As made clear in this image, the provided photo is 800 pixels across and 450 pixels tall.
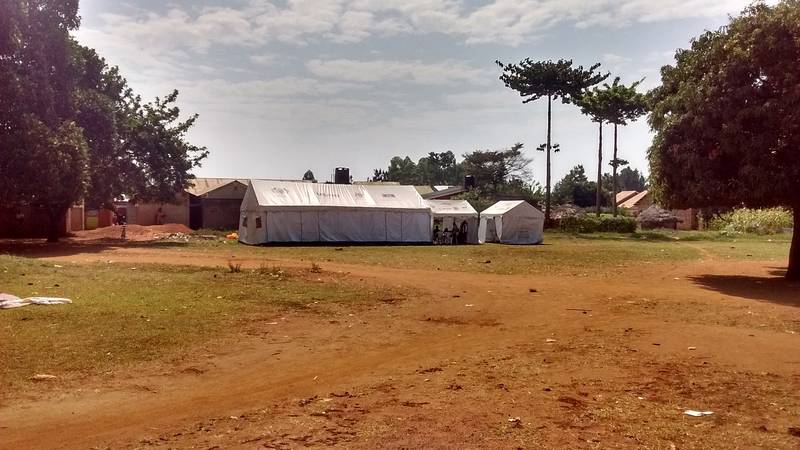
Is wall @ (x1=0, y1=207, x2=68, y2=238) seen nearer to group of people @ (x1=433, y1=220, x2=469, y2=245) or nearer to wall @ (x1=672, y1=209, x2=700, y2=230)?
group of people @ (x1=433, y1=220, x2=469, y2=245)

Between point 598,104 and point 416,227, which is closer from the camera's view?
point 416,227

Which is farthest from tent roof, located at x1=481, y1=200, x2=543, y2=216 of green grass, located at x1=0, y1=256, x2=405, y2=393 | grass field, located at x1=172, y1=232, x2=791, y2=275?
green grass, located at x1=0, y1=256, x2=405, y2=393

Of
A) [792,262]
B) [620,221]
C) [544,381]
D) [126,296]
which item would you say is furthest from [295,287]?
[620,221]

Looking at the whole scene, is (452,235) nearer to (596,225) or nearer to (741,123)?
(596,225)

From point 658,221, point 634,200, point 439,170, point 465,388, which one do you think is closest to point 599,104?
point 658,221

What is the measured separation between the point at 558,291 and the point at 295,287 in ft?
21.3

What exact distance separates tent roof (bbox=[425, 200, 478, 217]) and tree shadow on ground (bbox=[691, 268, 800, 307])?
18.9m

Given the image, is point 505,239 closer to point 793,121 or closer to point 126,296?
point 793,121

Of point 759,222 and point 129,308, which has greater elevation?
point 759,222

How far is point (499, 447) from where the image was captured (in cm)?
513

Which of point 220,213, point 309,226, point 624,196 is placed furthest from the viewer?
point 624,196

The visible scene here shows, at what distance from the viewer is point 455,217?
37.3 metres

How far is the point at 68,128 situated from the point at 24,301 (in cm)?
1871

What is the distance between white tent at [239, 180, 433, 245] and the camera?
33.5 meters
